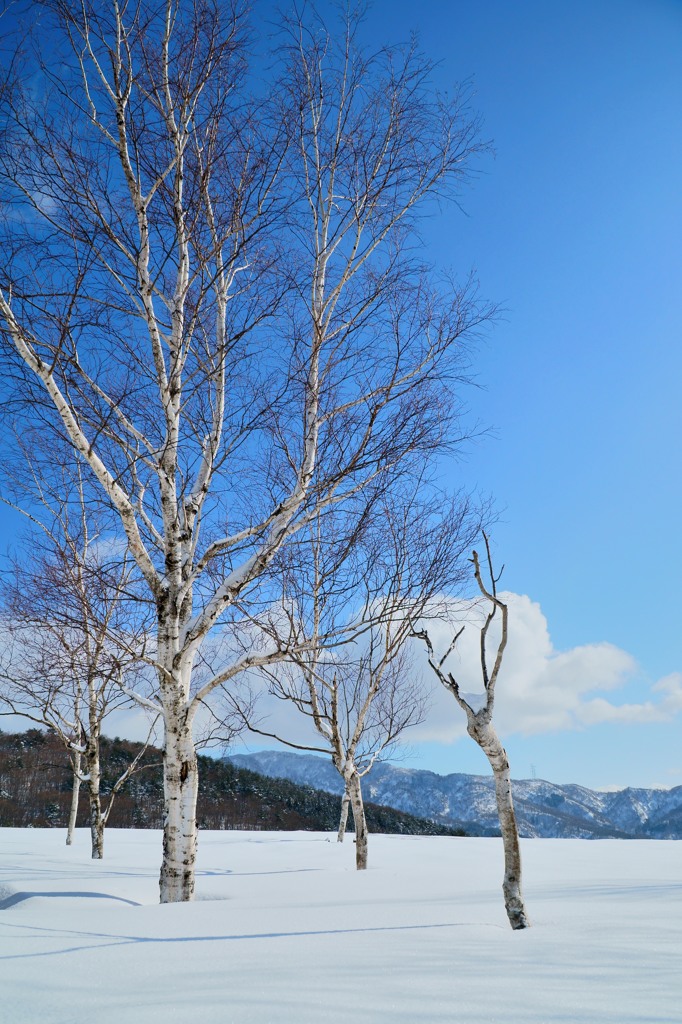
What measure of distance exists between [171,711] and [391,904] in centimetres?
267

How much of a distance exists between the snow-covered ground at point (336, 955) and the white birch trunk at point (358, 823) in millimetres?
2629

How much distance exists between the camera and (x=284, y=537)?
5535mm

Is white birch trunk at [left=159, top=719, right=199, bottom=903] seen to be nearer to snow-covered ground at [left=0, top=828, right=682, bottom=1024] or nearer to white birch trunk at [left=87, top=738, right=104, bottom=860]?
snow-covered ground at [left=0, top=828, right=682, bottom=1024]

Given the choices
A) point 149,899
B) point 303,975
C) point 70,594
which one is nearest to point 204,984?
point 303,975

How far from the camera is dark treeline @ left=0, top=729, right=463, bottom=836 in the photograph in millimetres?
37562

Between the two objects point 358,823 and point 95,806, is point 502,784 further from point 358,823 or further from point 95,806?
point 95,806

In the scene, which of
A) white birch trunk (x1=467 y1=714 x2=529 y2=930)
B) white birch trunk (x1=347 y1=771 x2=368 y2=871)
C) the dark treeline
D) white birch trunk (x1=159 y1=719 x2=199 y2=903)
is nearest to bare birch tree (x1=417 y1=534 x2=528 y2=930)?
white birch trunk (x1=467 y1=714 x2=529 y2=930)

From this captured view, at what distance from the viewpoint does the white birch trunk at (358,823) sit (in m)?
9.88

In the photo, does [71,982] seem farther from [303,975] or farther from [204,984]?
[303,975]

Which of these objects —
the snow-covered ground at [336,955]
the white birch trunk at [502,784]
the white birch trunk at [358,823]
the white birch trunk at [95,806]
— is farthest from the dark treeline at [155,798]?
the white birch trunk at [502,784]

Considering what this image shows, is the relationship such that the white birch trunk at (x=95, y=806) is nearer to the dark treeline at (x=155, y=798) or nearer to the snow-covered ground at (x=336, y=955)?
the snow-covered ground at (x=336, y=955)

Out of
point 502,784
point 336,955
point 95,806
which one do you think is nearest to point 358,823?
point 95,806

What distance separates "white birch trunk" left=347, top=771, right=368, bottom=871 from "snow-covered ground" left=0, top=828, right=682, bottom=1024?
2629 mm

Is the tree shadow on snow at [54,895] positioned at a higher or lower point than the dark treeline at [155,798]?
higher
